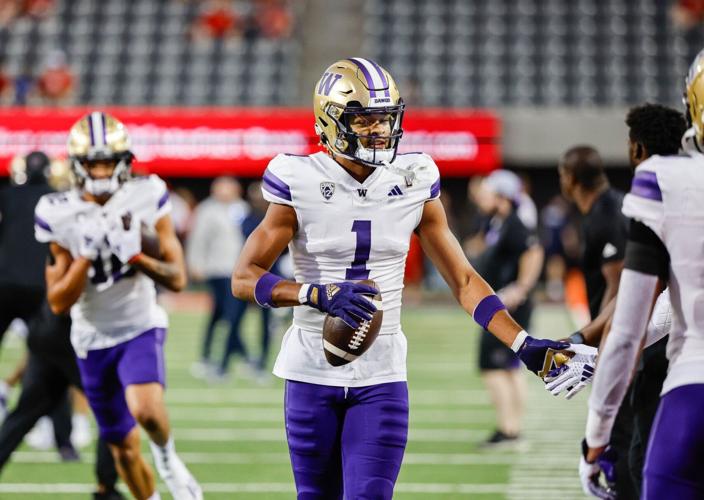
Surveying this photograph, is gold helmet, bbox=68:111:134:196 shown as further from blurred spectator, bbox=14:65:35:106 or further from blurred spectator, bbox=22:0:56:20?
blurred spectator, bbox=22:0:56:20

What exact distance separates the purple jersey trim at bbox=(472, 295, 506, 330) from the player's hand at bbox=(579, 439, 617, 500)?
0.49 m

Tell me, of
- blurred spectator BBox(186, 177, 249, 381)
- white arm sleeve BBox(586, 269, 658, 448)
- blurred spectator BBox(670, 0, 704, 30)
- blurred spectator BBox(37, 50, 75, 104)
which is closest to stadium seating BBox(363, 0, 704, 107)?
blurred spectator BBox(670, 0, 704, 30)

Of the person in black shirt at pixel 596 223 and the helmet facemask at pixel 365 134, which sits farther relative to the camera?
the person in black shirt at pixel 596 223

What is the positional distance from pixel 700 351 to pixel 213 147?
15034 millimetres

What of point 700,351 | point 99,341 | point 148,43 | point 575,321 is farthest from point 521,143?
point 700,351

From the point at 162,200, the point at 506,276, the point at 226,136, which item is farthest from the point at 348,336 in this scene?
the point at 226,136

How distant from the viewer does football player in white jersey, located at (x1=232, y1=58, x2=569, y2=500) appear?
3555 mm

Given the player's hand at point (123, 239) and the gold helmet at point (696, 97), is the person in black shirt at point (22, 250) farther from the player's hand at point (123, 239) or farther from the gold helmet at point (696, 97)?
the gold helmet at point (696, 97)

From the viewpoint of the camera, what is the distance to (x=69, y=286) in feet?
15.6

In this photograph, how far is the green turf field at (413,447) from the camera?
6.24 m

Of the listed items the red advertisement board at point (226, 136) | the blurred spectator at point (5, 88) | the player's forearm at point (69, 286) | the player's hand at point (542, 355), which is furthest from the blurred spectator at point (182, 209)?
the player's hand at point (542, 355)

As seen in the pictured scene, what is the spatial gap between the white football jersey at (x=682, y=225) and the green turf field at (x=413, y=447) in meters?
3.30

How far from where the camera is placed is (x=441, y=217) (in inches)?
148

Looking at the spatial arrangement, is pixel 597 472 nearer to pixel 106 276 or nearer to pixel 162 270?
pixel 162 270
